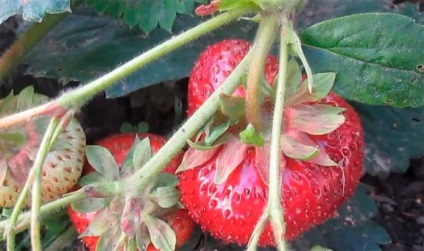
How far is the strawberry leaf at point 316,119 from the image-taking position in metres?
0.87

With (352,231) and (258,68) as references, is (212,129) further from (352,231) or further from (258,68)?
(352,231)

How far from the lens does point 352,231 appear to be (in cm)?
119

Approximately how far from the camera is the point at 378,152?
1278 millimetres

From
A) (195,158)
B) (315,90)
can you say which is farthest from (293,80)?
(195,158)

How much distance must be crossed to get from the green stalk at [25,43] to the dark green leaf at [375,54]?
0.38 meters

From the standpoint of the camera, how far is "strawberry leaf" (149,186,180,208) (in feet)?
3.01

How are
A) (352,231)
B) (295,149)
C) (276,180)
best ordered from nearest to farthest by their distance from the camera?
(276,180) → (295,149) → (352,231)

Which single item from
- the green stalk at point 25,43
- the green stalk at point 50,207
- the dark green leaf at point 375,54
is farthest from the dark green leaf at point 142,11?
the green stalk at point 50,207

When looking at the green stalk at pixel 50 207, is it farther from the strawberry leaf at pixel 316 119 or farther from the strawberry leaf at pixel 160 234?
the strawberry leaf at pixel 316 119

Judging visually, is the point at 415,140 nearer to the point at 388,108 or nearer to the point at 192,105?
the point at 388,108

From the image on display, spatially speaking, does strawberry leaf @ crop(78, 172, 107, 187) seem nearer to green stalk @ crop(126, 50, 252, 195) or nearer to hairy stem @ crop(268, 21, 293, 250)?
green stalk @ crop(126, 50, 252, 195)

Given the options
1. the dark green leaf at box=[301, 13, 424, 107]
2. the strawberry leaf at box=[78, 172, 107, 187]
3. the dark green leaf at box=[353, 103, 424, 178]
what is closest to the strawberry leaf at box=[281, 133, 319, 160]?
the dark green leaf at box=[301, 13, 424, 107]

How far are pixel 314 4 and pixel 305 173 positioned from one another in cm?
44

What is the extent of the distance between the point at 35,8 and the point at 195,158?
244 millimetres
